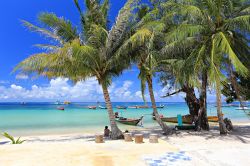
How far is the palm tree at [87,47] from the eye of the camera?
960 centimetres

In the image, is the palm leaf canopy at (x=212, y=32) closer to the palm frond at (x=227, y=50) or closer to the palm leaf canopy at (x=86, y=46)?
the palm frond at (x=227, y=50)

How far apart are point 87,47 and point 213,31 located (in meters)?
5.44

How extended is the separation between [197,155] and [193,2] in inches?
266

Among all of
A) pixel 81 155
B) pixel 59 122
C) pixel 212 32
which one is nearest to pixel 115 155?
pixel 81 155

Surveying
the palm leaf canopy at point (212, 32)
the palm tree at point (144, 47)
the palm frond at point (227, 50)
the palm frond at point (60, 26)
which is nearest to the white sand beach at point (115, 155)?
the palm frond at point (227, 50)

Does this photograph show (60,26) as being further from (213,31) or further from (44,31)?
(213,31)

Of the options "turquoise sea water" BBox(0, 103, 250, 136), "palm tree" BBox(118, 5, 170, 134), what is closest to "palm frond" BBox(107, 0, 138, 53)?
"palm tree" BBox(118, 5, 170, 134)

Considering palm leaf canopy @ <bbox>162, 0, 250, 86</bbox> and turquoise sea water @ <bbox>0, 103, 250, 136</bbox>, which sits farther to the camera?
turquoise sea water @ <bbox>0, 103, 250, 136</bbox>

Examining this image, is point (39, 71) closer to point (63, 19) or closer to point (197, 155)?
point (63, 19)

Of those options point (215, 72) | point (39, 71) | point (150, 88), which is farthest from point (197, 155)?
point (39, 71)

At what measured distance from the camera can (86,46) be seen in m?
9.60

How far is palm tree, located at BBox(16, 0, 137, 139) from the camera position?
960 centimetres

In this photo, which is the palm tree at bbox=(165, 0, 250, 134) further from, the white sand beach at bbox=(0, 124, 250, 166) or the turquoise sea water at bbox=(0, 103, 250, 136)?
the turquoise sea water at bbox=(0, 103, 250, 136)

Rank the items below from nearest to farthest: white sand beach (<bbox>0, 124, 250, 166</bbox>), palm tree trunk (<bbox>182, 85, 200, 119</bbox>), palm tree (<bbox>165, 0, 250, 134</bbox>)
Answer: white sand beach (<bbox>0, 124, 250, 166</bbox>)
palm tree (<bbox>165, 0, 250, 134</bbox>)
palm tree trunk (<bbox>182, 85, 200, 119</bbox>)
